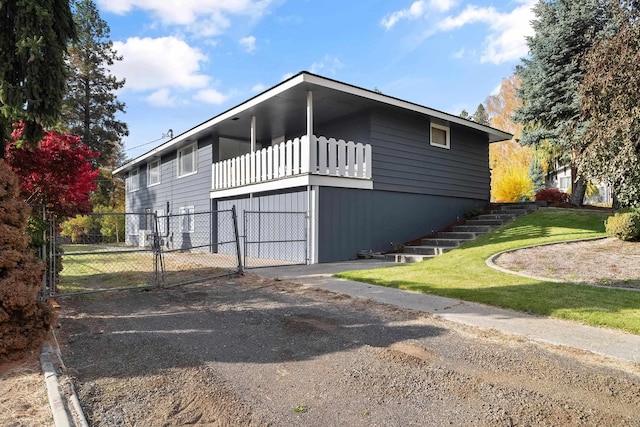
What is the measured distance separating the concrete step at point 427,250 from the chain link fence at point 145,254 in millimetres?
5439

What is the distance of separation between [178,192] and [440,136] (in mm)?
12297

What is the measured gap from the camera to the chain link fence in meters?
7.73

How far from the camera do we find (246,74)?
58.7 feet

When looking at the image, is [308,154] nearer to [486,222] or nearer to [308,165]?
[308,165]

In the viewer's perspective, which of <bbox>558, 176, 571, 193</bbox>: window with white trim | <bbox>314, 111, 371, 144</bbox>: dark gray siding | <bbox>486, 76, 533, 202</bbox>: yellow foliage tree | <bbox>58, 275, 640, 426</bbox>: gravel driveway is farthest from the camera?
<bbox>558, 176, 571, 193</bbox>: window with white trim

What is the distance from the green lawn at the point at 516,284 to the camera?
17.3 feet

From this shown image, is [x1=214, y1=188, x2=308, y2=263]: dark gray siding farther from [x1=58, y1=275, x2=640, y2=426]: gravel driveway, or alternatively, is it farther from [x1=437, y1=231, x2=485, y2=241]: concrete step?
[x1=58, y1=275, x2=640, y2=426]: gravel driveway

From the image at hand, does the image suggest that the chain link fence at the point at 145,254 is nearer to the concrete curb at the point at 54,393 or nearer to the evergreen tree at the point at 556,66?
the concrete curb at the point at 54,393

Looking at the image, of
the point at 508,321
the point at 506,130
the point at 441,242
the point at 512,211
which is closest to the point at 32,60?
the point at 508,321

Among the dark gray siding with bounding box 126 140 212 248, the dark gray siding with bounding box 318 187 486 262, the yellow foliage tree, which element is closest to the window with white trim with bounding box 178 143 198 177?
the dark gray siding with bounding box 126 140 212 248

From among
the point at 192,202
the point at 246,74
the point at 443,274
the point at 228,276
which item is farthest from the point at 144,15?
the point at 443,274

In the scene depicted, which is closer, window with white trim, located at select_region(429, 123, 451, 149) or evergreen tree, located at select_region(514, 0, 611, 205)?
evergreen tree, located at select_region(514, 0, 611, 205)

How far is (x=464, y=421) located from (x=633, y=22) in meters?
9.01

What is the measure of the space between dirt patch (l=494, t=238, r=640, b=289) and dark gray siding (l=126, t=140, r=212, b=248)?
467 inches
